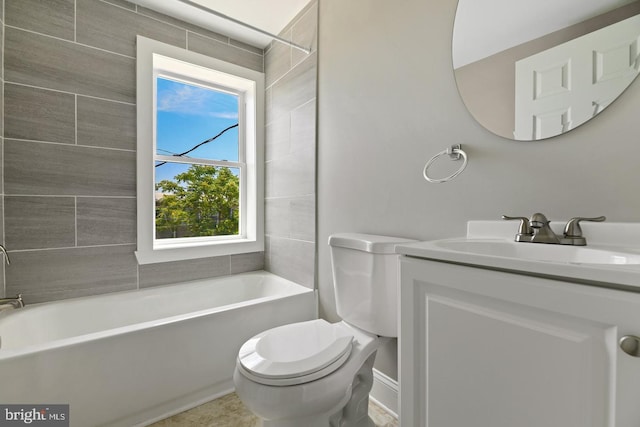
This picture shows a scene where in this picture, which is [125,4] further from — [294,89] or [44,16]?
[294,89]

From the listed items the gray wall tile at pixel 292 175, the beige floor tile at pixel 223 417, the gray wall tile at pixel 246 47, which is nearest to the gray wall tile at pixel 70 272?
the beige floor tile at pixel 223 417

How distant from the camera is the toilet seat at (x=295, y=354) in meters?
0.98

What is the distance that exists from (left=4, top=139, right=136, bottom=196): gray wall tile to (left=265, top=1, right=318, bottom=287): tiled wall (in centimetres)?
102

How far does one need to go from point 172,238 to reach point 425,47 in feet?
7.06

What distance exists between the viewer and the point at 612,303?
0.45 m

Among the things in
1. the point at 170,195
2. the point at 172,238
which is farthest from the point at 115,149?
the point at 172,238

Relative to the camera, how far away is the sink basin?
68cm

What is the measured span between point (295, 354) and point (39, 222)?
1762 mm

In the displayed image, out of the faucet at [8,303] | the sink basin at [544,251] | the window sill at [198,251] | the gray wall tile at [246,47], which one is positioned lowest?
the faucet at [8,303]

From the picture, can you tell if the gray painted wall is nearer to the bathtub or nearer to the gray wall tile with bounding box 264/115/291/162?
the gray wall tile with bounding box 264/115/291/162

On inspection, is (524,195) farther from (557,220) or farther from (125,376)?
(125,376)

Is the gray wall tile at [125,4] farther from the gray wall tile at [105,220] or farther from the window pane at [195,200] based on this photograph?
the gray wall tile at [105,220]

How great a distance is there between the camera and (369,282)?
4.11 ft

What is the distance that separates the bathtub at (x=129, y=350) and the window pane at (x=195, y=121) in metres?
1.11
